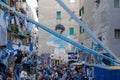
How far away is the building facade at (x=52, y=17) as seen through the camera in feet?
209

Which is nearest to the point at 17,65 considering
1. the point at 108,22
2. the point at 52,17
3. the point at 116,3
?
the point at 108,22

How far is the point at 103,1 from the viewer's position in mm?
34688

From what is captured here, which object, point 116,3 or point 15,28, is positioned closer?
point 116,3

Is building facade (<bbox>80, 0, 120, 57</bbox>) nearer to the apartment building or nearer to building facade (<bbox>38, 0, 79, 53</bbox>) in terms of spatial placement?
the apartment building

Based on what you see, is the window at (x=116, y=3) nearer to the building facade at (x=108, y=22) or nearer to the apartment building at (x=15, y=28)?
the building facade at (x=108, y=22)

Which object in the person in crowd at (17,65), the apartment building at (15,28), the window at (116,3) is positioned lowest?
the person in crowd at (17,65)

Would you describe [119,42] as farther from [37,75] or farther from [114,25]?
[37,75]

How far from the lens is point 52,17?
6438cm

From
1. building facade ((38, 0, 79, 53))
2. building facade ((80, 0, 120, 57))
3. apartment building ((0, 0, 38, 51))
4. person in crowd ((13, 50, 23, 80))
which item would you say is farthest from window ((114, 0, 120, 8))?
building facade ((38, 0, 79, 53))

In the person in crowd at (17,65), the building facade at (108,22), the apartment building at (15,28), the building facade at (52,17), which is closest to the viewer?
the person in crowd at (17,65)

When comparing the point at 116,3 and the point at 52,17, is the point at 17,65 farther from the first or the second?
the point at 52,17

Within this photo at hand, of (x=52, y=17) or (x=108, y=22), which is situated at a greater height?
(x=52, y=17)

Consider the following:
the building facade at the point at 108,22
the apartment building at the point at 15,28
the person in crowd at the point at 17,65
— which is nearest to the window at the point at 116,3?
the building facade at the point at 108,22

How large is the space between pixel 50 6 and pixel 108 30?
3268cm
